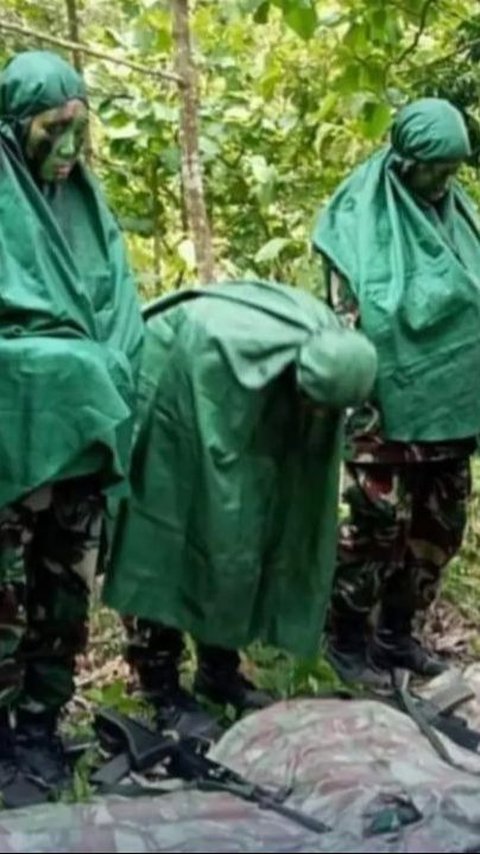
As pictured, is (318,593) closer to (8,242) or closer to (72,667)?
(72,667)

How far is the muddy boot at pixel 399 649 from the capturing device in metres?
4.58

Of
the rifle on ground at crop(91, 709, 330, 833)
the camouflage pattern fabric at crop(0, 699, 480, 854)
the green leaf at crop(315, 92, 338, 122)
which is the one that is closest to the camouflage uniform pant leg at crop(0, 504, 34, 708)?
the rifle on ground at crop(91, 709, 330, 833)

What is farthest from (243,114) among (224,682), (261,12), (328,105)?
(224,682)

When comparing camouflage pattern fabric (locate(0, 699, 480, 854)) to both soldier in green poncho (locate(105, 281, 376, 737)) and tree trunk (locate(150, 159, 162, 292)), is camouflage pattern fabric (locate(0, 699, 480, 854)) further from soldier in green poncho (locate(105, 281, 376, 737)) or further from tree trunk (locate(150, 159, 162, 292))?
tree trunk (locate(150, 159, 162, 292))

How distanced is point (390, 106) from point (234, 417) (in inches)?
73.7

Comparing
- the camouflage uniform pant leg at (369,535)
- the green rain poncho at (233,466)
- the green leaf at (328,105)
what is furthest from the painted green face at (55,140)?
the green leaf at (328,105)

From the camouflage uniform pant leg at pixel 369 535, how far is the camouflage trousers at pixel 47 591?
95 centimetres

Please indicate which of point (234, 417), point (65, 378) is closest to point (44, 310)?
point (65, 378)

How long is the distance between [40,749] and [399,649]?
131 cm

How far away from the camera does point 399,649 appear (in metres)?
4.62

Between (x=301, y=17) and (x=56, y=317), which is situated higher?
(x=301, y=17)

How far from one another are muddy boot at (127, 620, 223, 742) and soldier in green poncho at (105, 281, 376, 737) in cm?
4

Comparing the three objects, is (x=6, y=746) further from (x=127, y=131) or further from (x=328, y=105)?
(x=127, y=131)

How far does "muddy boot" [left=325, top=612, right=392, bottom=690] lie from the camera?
447cm
